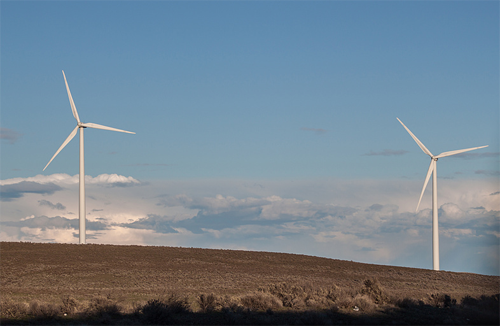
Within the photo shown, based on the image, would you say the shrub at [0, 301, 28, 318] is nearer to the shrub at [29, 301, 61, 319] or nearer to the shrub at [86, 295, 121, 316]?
the shrub at [29, 301, 61, 319]

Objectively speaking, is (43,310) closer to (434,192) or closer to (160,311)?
(160,311)

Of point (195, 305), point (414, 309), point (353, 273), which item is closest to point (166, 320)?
point (195, 305)

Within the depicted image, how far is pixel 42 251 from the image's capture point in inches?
2185

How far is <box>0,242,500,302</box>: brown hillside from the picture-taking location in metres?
35.4

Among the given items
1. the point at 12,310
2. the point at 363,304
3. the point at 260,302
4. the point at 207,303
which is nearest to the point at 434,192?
the point at 363,304

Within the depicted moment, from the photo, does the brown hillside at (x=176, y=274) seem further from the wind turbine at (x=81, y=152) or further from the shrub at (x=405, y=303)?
the shrub at (x=405, y=303)

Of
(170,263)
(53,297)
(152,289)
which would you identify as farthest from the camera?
(170,263)

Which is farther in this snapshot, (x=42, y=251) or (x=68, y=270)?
(x=42, y=251)

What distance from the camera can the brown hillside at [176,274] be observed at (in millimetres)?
35406

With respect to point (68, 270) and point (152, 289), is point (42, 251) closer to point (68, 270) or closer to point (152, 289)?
point (68, 270)

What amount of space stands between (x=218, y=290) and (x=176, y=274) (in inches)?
387

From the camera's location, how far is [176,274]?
4441cm

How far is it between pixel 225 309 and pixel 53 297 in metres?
13.0

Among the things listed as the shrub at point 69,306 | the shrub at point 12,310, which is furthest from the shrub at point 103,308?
the shrub at point 12,310
